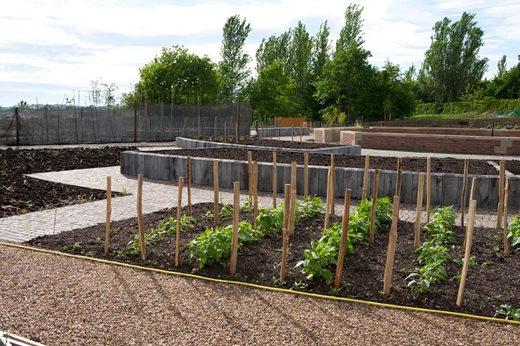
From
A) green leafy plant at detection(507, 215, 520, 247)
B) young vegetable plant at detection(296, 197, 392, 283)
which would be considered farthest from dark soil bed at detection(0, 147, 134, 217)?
green leafy plant at detection(507, 215, 520, 247)

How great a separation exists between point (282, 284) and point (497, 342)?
1.82m

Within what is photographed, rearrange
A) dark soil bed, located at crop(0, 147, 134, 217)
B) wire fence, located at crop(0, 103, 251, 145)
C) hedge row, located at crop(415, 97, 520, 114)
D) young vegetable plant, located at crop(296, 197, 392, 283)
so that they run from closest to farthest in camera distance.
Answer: young vegetable plant, located at crop(296, 197, 392, 283)
dark soil bed, located at crop(0, 147, 134, 217)
wire fence, located at crop(0, 103, 251, 145)
hedge row, located at crop(415, 97, 520, 114)

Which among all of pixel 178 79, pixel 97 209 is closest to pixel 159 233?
pixel 97 209

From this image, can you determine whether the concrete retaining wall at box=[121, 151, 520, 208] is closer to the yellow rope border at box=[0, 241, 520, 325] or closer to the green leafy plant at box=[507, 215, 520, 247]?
the green leafy plant at box=[507, 215, 520, 247]

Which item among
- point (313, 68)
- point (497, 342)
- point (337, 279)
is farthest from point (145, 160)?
point (313, 68)

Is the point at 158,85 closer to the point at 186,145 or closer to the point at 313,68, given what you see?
the point at 186,145

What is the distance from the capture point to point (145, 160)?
42.2 feet

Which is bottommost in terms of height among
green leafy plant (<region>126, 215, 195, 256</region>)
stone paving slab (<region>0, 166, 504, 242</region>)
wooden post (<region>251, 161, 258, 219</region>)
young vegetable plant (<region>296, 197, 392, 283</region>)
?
stone paving slab (<region>0, 166, 504, 242</region>)

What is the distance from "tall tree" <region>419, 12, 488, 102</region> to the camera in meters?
63.2

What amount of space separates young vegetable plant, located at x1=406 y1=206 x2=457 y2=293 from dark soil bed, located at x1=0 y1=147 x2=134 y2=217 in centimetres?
577

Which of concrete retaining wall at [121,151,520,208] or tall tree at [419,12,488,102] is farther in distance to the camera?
tall tree at [419,12,488,102]

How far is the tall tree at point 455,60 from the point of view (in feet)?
208

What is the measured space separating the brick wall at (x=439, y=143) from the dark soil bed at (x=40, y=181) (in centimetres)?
1073

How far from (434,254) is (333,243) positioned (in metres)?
0.96
